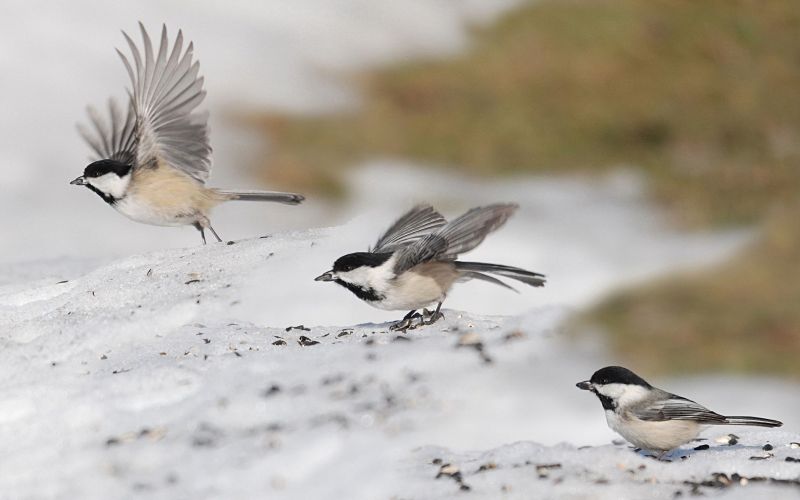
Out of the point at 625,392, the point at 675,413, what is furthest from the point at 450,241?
the point at 675,413

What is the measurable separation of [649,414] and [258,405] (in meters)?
1.09

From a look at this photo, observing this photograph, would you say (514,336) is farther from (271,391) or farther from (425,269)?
(271,391)

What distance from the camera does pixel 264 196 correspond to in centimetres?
438

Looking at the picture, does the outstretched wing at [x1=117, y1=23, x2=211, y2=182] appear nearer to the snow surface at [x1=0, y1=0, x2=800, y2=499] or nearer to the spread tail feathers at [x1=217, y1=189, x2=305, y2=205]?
the spread tail feathers at [x1=217, y1=189, x2=305, y2=205]

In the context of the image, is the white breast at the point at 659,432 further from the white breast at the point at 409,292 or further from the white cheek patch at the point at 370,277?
the white cheek patch at the point at 370,277

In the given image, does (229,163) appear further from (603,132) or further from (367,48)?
(603,132)

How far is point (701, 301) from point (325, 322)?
2844 millimetres

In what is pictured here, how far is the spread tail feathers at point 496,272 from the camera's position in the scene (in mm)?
3408

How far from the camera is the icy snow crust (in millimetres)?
2980

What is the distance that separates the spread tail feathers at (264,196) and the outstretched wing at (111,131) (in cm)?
56

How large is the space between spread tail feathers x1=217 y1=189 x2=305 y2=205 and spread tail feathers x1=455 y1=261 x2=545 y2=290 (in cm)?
86

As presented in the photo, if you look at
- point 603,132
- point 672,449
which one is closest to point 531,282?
point 672,449

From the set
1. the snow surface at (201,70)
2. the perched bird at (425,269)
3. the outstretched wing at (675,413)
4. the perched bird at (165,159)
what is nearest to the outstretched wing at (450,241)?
the perched bird at (425,269)

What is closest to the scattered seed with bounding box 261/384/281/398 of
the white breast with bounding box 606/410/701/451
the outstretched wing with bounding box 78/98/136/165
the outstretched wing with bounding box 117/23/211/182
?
the white breast with bounding box 606/410/701/451
